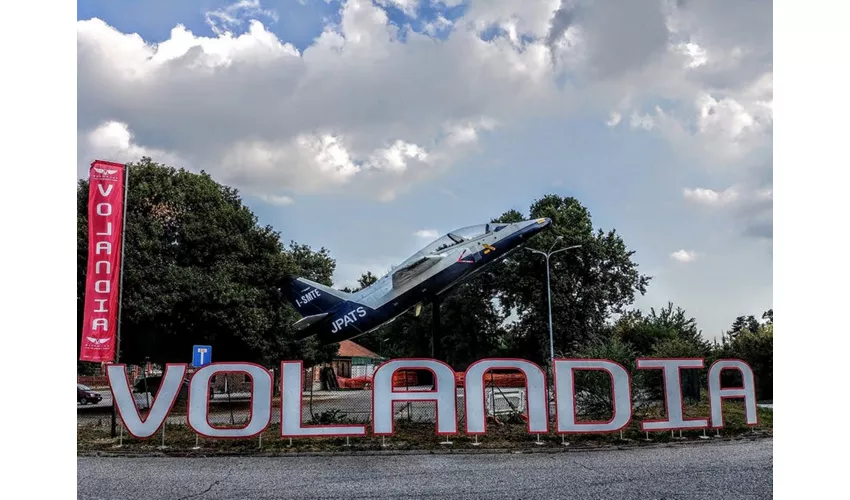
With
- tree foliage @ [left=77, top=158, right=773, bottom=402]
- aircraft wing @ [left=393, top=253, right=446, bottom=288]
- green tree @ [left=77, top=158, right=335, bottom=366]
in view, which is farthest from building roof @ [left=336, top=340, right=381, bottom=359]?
aircraft wing @ [left=393, top=253, right=446, bottom=288]

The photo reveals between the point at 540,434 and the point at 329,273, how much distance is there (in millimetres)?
7203

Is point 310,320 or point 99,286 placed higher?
point 99,286

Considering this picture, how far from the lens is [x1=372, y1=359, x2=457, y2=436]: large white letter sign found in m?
8.83

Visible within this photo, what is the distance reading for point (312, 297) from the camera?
11.9 meters

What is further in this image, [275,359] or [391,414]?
[275,359]

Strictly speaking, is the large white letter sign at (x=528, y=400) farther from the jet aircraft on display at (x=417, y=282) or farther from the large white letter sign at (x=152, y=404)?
the large white letter sign at (x=152, y=404)

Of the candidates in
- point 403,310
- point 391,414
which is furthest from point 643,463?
point 403,310

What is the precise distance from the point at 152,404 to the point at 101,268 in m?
2.40

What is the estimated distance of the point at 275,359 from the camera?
1371 cm

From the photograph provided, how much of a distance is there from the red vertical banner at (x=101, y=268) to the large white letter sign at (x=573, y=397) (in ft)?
23.2

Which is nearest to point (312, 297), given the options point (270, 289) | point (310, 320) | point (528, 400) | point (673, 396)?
point (310, 320)

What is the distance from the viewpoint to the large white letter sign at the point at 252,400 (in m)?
8.77

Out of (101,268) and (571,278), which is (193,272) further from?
(571,278)
